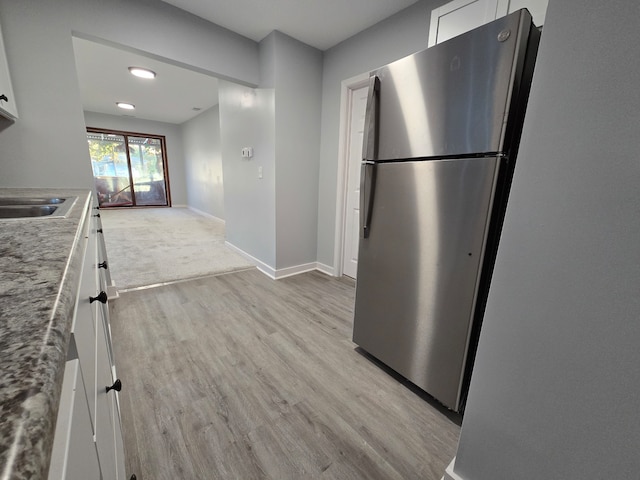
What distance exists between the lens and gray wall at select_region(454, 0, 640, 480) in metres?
0.61

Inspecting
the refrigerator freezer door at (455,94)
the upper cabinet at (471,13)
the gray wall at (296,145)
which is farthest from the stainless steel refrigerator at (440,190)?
the gray wall at (296,145)

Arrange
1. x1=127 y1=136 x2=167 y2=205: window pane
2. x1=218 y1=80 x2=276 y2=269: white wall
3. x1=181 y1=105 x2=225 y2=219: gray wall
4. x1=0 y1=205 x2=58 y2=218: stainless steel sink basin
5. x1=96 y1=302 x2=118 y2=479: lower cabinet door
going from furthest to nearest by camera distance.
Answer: x1=127 y1=136 x2=167 y2=205: window pane → x1=181 y1=105 x2=225 y2=219: gray wall → x1=218 y1=80 x2=276 y2=269: white wall → x1=0 y1=205 x2=58 y2=218: stainless steel sink basin → x1=96 y1=302 x2=118 y2=479: lower cabinet door

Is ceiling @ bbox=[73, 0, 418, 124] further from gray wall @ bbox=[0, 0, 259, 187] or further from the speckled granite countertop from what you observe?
the speckled granite countertop

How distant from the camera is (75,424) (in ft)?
1.17

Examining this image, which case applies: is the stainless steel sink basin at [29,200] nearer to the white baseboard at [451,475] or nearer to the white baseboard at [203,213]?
the white baseboard at [451,475]

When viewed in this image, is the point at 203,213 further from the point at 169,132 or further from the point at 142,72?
the point at 142,72

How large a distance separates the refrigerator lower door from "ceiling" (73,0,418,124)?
1626 mm

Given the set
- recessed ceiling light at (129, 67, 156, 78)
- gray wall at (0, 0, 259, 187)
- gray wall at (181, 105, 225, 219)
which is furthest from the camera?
gray wall at (181, 105, 225, 219)

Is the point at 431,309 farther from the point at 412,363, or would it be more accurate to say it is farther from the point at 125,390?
the point at 125,390

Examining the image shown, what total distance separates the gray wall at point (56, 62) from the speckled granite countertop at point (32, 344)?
1.82 meters

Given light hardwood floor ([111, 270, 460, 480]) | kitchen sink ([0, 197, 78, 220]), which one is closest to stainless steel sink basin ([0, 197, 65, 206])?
kitchen sink ([0, 197, 78, 220])

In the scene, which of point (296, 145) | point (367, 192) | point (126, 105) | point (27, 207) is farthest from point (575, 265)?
point (126, 105)

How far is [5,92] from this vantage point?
1531 mm

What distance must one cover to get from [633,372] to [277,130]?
2.72m
